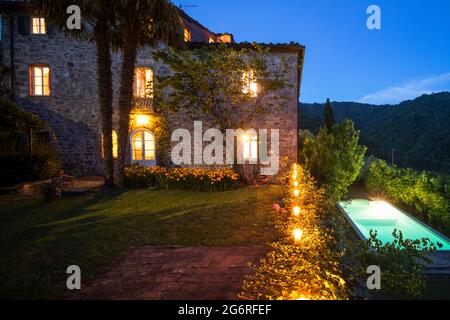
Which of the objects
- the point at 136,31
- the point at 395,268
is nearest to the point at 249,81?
the point at 136,31

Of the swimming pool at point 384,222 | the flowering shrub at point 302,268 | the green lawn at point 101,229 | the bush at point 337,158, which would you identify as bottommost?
the swimming pool at point 384,222

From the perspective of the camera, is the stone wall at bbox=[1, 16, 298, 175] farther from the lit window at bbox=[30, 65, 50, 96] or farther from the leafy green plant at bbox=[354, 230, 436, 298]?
the leafy green plant at bbox=[354, 230, 436, 298]

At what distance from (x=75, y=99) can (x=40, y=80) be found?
2.07 m

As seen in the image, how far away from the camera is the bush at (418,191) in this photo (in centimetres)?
796

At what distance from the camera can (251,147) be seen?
1387 centimetres

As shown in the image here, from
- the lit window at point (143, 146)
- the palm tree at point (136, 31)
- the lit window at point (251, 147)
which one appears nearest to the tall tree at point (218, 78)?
the palm tree at point (136, 31)

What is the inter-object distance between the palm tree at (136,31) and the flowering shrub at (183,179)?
27.2 inches

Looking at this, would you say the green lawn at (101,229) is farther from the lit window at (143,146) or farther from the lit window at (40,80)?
the lit window at (40,80)

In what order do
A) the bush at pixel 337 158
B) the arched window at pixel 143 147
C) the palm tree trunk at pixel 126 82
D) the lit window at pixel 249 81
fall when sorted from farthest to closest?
the arched window at pixel 143 147 → the bush at pixel 337 158 → the lit window at pixel 249 81 → the palm tree trunk at pixel 126 82

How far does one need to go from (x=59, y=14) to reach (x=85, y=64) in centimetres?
485

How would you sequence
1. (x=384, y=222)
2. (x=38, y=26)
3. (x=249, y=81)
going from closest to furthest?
(x=384, y=222)
(x=249, y=81)
(x=38, y=26)

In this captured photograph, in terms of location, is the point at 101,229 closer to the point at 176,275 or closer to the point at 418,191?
the point at 176,275

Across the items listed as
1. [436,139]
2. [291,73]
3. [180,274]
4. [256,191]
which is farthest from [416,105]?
[180,274]

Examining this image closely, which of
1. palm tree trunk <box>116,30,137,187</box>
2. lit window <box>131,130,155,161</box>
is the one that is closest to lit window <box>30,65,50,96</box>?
lit window <box>131,130,155,161</box>
